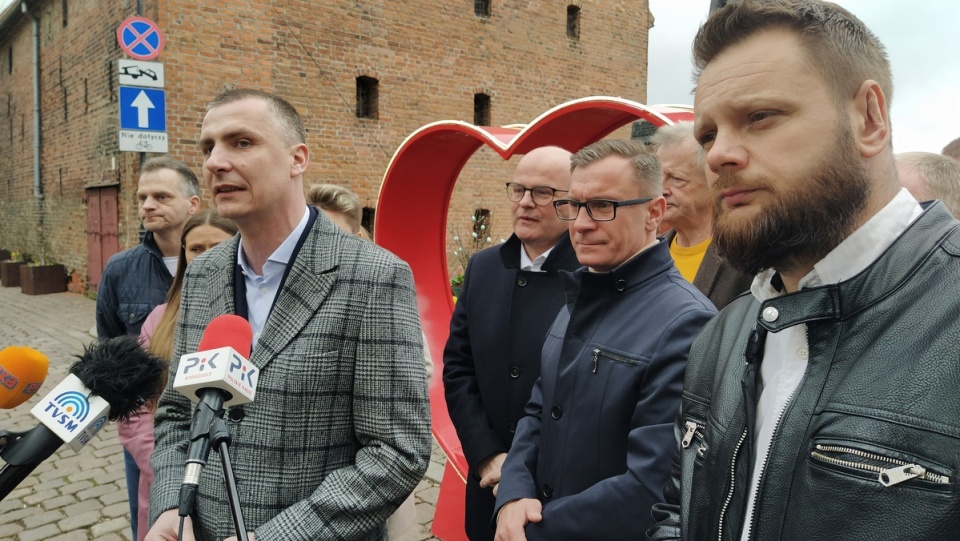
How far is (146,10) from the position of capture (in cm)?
1091

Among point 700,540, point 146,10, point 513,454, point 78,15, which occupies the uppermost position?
point 78,15

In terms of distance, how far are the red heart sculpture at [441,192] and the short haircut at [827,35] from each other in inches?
96.3

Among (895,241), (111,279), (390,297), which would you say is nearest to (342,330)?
(390,297)

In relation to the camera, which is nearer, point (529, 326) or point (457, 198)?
point (529, 326)

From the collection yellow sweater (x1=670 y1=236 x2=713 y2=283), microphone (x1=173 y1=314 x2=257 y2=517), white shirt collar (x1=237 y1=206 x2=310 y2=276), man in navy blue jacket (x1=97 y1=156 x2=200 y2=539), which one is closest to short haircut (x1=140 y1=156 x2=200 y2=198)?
man in navy blue jacket (x1=97 y1=156 x2=200 y2=539)

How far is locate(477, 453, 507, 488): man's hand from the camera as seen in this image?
276cm

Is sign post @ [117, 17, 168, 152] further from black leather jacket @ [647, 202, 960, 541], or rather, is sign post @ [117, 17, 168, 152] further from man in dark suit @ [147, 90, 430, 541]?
black leather jacket @ [647, 202, 960, 541]

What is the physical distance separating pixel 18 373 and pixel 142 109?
22.6 feet

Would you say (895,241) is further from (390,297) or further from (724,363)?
(390,297)

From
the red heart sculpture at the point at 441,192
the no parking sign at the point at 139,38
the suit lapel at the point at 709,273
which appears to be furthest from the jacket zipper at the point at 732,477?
the no parking sign at the point at 139,38

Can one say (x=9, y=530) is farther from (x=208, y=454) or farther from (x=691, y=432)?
(x=691, y=432)

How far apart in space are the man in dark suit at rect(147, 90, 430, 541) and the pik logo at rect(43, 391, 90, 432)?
453 millimetres

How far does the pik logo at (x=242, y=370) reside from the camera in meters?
1.26

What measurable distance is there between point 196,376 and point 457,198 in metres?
14.1
